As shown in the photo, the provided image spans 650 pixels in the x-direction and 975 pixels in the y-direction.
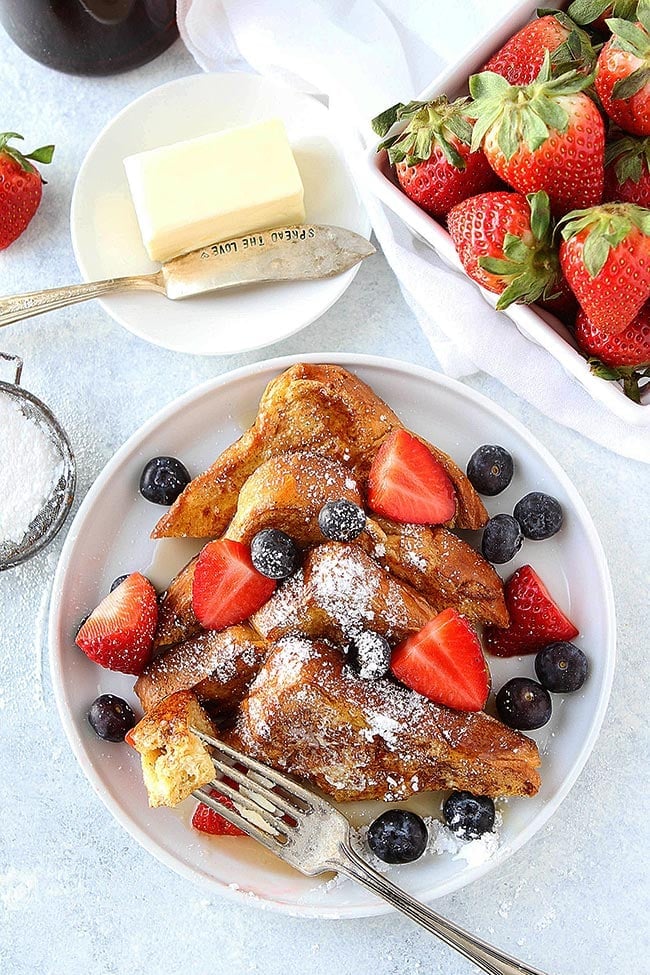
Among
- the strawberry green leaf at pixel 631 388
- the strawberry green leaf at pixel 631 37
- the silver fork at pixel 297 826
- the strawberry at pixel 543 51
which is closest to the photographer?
the strawberry green leaf at pixel 631 37

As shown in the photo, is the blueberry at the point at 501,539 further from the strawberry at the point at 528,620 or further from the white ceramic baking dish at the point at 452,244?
the white ceramic baking dish at the point at 452,244

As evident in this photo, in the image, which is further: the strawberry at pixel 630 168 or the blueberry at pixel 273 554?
the blueberry at pixel 273 554

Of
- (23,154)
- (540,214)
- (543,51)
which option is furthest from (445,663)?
(23,154)

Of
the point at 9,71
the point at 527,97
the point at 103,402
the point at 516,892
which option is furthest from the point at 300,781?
the point at 9,71

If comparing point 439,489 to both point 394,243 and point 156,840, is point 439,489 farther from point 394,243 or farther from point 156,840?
point 156,840

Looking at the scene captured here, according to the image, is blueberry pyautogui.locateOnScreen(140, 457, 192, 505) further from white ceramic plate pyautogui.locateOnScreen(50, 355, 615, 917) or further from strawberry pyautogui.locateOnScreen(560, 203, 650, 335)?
strawberry pyautogui.locateOnScreen(560, 203, 650, 335)

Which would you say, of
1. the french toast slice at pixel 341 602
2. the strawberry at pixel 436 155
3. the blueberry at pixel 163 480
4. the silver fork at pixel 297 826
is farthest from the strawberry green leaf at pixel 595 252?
the silver fork at pixel 297 826

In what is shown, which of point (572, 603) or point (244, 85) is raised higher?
point (244, 85)
